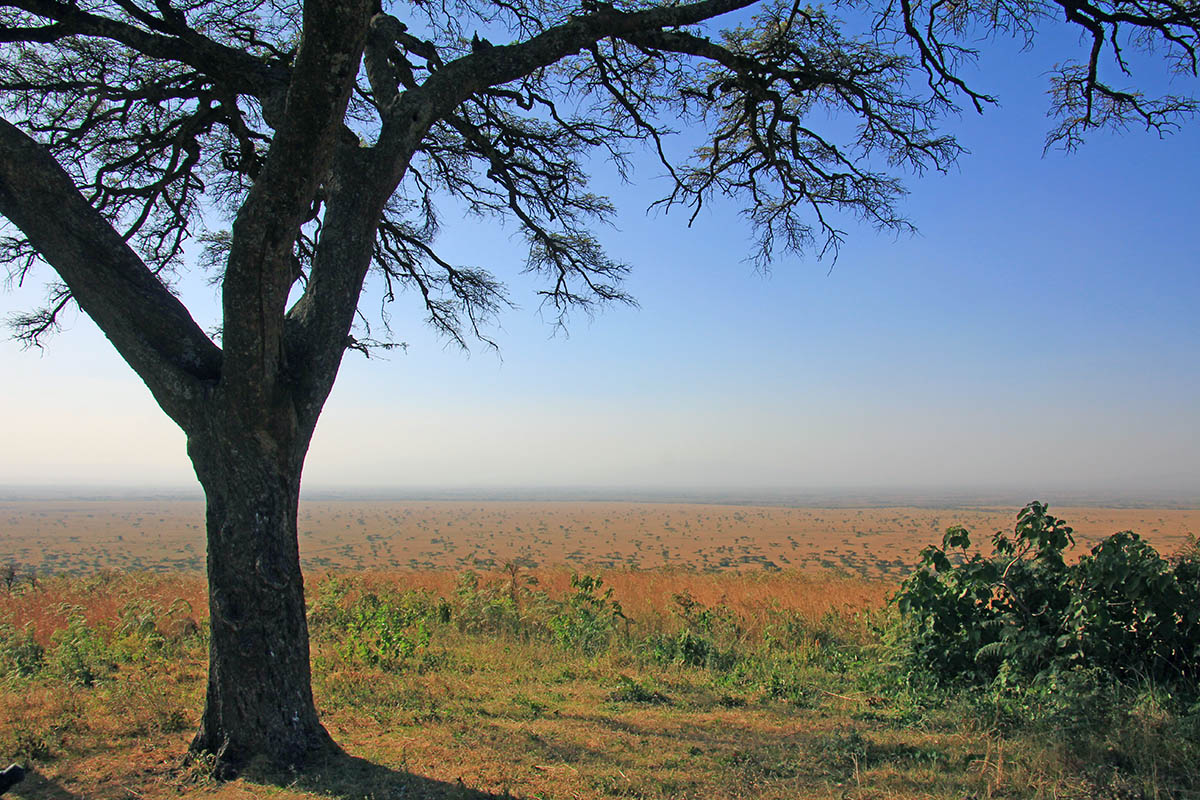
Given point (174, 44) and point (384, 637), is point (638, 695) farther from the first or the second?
point (174, 44)

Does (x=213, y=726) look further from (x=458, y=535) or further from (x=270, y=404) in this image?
(x=458, y=535)

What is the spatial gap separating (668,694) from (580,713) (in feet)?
3.47

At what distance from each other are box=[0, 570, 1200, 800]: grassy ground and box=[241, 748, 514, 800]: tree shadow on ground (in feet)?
0.05

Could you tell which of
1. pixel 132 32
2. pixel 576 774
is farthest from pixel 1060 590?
pixel 132 32

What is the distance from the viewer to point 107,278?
422 centimetres

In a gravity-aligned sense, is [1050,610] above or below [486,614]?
above

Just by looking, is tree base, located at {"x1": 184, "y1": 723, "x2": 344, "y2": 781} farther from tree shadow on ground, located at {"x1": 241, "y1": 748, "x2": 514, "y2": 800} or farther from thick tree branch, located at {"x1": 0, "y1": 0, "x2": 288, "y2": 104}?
thick tree branch, located at {"x1": 0, "y1": 0, "x2": 288, "y2": 104}

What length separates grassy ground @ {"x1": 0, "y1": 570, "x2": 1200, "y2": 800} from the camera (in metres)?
4.03

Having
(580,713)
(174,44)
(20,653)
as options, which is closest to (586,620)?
(580,713)

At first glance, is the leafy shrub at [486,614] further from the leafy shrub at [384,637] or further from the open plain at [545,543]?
the open plain at [545,543]

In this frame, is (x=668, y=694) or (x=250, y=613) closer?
(x=250, y=613)

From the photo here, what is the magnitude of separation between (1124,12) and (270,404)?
23.0 ft

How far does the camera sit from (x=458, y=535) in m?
56.4

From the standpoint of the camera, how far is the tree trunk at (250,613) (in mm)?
4121
